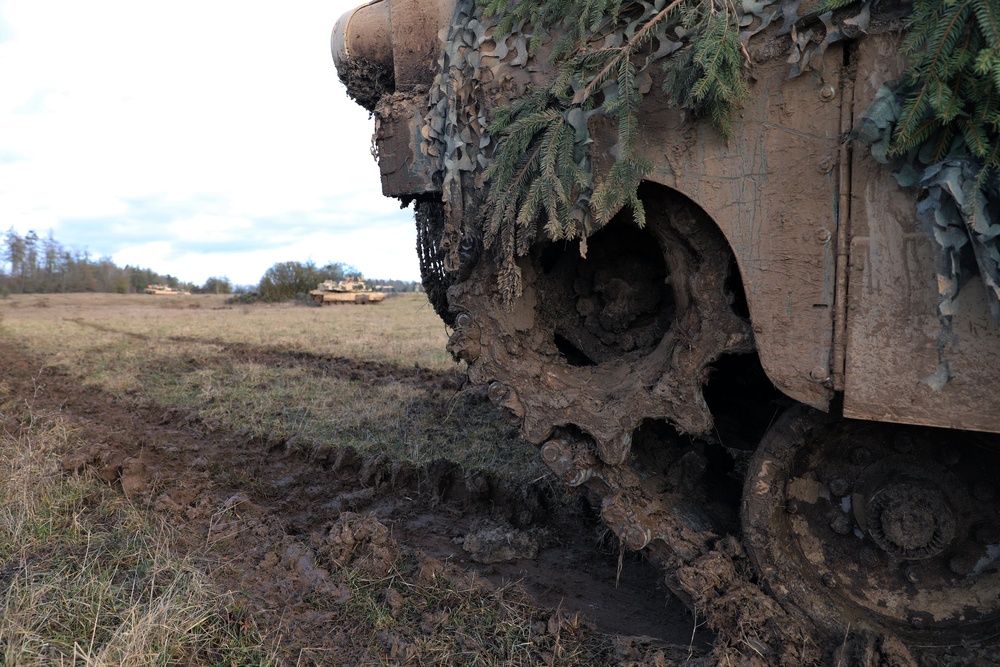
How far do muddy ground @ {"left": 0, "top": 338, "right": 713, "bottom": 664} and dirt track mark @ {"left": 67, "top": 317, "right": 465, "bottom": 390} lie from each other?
2.27m

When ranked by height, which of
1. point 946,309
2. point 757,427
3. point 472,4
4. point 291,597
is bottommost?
point 291,597

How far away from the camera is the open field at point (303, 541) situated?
2877 mm

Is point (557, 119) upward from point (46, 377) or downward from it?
upward

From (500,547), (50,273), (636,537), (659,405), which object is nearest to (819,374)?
(659,405)

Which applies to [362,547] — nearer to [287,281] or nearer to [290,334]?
[290,334]

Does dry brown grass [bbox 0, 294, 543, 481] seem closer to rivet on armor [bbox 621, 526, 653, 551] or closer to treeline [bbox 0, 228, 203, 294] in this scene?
rivet on armor [bbox 621, 526, 653, 551]

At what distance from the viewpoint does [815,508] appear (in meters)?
3.05

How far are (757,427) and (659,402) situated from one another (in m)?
1.26

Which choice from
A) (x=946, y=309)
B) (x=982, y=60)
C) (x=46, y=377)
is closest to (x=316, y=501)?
(x=946, y=309)

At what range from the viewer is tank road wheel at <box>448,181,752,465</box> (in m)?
2.89

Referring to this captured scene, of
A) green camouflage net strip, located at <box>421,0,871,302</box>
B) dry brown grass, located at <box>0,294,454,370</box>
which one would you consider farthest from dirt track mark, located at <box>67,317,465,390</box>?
green camouflage net strip, located at <box>421,0,871,302</box>

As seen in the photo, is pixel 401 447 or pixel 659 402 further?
pixel 401 447

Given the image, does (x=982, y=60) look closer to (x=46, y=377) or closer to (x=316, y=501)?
(x=316, y=501)

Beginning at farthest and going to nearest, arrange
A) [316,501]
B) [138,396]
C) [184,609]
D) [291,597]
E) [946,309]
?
1. [138,396]
2. [316,501]
3. [291,597]
4. [184,609]
5. [946,309]
